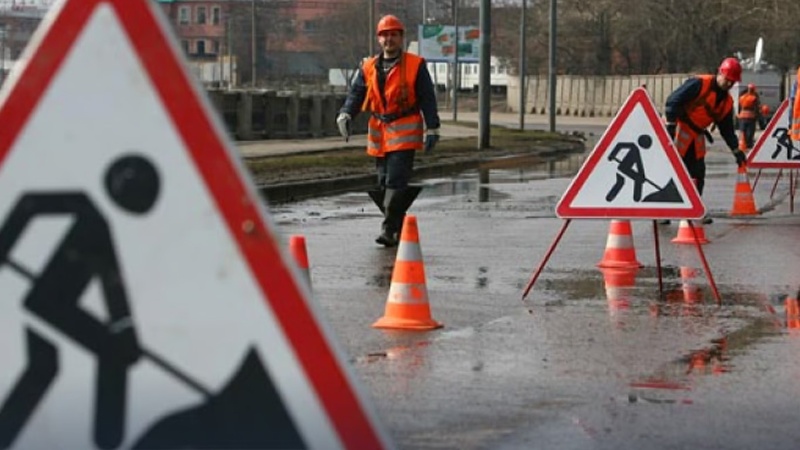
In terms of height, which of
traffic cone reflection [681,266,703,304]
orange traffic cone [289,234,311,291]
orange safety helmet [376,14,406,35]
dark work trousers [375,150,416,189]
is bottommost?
traffic cone reflection [681,266,703,304]

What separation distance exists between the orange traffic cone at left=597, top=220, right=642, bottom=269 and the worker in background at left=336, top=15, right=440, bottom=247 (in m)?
1.99

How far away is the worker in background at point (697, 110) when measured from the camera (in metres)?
15.6

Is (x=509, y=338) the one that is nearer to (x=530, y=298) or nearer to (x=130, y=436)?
(x=530, y=298)

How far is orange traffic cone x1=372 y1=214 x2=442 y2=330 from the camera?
30.8 ft

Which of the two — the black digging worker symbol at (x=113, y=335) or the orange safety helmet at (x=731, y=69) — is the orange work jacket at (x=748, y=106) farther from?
the black digging worker symbol at (x=113, y=335)

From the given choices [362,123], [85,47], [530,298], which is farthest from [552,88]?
[85,47]

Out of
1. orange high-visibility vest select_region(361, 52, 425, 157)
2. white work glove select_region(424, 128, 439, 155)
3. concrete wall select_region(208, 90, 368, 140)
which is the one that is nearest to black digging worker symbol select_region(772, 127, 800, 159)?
white work glove select_region(424, 128, 439, 155)

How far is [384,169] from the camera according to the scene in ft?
46.6

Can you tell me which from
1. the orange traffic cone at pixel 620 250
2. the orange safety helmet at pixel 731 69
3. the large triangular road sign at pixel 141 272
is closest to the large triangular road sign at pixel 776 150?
the orange safety helmet at pixel 731 69

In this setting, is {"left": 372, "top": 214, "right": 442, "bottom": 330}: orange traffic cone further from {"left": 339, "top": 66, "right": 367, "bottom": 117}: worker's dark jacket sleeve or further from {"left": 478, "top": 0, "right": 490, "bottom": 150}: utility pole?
{"left": 478, "top": 0, "right": 490, "bottom": 150}: utility pole

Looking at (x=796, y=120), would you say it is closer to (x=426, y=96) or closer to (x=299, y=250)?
(x=426, y=96)

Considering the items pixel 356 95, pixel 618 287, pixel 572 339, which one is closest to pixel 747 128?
pixel 356 95

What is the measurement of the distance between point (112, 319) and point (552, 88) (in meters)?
40.1

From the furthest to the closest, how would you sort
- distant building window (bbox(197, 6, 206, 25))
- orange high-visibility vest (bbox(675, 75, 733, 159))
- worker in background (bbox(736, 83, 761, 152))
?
distant building window (bbox(197, 6, 206, 25))
worker in background (bbox(736, 83, 761, 152))
orange high-visibility vest (bbox(675, 75, 733, 159))
